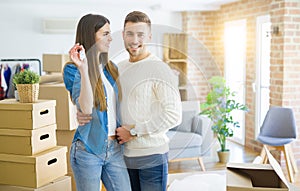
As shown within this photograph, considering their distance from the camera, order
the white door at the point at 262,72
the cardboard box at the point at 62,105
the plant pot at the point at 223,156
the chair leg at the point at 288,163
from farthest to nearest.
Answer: the white door at the point at 262,72, the plant pot at the point at 223,156, the chair leg at the point at 288,163, the cardboard box at the point at 62,105

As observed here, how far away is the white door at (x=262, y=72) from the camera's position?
4.84m

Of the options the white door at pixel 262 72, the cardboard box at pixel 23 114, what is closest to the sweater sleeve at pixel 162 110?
the cardboard box at pixel 23 114

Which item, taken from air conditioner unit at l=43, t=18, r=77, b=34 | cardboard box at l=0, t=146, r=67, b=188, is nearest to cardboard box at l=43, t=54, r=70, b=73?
cardboard box at l=0, t=146, r=67, b=188

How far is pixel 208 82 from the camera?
1.49m

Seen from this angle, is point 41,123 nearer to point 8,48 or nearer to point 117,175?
point 117,175

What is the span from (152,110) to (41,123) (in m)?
1.37

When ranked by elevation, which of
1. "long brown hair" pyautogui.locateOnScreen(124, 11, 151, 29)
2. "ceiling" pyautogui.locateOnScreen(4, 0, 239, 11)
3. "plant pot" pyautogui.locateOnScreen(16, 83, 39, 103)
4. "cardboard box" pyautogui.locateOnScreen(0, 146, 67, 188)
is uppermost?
"ceiling" pyautogui.locateOnScreen(4, 0, 239, 11)

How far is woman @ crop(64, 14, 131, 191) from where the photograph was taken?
144cm

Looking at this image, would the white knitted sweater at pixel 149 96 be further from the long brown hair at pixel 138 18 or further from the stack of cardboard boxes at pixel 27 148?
the stack of cardboard boxes at pixel 27 148

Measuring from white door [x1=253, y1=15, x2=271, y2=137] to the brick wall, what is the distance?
10cm

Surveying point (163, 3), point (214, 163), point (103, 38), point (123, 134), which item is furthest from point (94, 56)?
point (163, 3)

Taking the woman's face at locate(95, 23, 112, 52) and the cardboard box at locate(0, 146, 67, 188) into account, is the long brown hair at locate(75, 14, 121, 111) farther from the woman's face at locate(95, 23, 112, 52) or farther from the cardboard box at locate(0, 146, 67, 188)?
the cardboard box at locate(0, 146, 67, 188)

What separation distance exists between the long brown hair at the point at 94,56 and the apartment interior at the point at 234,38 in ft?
8.74

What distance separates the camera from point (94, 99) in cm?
145
